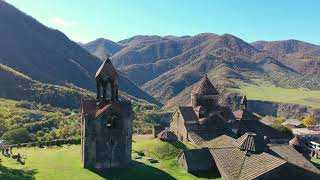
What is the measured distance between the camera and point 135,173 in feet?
146

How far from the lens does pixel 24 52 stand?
18738 centimetres

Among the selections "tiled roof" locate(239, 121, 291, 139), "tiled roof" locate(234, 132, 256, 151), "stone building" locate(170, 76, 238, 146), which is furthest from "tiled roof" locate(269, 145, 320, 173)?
"tiled roof" locate(239, 121, 291, 139)

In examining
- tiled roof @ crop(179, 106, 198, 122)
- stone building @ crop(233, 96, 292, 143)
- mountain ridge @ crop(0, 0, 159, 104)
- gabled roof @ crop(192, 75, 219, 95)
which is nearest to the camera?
tiled roof @ crop(179, 106, 198, 122)

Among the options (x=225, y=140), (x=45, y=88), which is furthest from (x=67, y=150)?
(x=45, y=88)

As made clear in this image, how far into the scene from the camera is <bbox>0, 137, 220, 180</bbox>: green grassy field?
42469mm

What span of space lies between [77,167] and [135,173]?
687 centimetres

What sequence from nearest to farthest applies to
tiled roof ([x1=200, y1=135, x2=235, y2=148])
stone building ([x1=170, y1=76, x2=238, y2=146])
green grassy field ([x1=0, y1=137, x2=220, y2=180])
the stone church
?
green grassy field ([x1=0, y1=137, x2=220, y2=180]) < the stone church < tiled roof ([x1=200, y1=135, x2=235, y2=148]) < stone building ([x1=170, y1=76, x2=238, y2=146])

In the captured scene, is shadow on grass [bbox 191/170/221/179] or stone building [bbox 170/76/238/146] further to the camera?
stone building [bbox 170/76/238/146]

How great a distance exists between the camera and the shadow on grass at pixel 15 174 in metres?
40.8

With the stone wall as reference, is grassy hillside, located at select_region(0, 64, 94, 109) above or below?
above

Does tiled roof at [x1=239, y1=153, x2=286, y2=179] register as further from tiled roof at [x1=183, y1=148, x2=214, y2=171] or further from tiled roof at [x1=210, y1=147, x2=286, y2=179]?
tiled roof at [x1=183, y1=148, x2=214, y2=171]

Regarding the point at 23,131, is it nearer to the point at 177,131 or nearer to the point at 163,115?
the point at 177,131

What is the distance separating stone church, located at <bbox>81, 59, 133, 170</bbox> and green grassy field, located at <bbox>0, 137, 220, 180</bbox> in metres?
1.51

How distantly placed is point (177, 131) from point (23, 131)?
25428 mm
